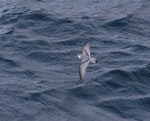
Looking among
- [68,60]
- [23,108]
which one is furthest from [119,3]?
[23,108]

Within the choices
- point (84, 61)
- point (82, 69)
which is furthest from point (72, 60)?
point (82, 69)

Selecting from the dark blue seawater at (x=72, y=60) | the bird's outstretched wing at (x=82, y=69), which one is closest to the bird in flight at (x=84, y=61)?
the bird's outstretched wing at (x=82, y=69)

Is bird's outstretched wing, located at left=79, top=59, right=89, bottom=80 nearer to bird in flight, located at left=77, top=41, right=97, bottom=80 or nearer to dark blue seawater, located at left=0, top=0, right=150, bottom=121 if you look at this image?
bird in flight, located at left=77, top=41, right=97, bottom=80

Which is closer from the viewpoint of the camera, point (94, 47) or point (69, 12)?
point (94, 47)

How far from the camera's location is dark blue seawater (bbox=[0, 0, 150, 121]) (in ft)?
89.1

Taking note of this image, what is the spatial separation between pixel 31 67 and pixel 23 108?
17.1 feet

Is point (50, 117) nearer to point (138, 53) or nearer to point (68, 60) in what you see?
point (68, 60)

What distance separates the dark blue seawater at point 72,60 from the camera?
27156 mm

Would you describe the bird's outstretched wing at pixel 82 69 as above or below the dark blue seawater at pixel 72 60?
above

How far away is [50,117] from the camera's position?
85.5 ft

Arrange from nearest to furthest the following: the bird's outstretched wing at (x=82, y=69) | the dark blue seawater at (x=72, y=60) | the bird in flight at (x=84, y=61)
A: 1. the dark blue seawater at (x=72, y=60)
2. the bird's outstretched wing at (x=82, y=69)
3. the bird in flight at (x=84, y=61)

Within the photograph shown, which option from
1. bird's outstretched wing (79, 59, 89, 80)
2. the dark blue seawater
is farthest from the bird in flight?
the dark blue seawater

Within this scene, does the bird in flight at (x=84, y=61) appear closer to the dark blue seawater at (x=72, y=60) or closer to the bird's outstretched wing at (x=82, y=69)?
the bird's outstretched wing at (x=82, y=69)

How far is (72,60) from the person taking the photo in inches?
1273
